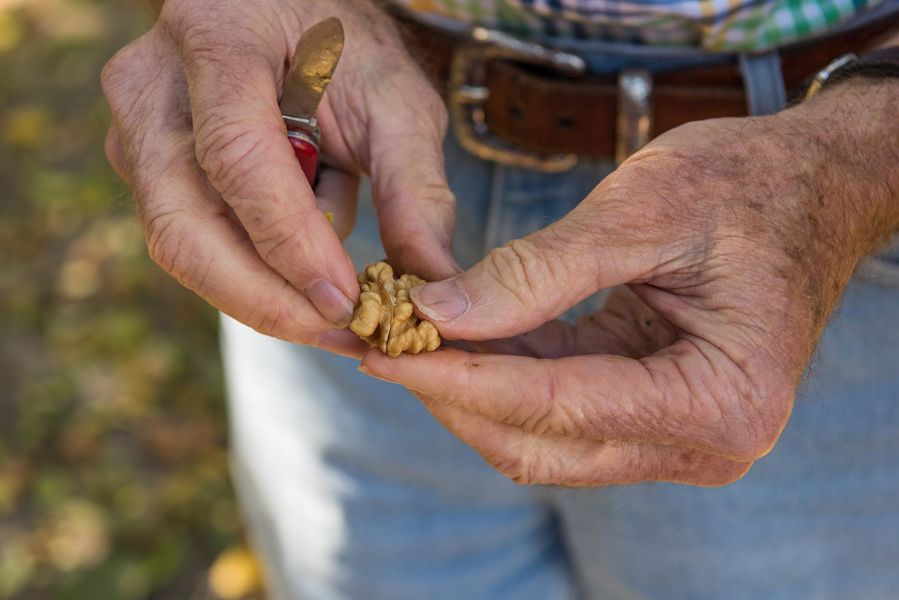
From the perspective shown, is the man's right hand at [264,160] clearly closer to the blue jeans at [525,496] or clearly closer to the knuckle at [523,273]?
the knuckle at [523,273]

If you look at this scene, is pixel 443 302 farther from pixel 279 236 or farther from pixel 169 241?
pixel 169 241

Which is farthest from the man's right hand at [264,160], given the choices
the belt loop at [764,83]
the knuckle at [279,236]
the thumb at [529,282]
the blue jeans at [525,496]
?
the belt loop at [764,83]

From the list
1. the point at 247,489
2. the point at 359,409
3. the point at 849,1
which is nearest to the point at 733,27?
the point at 849,1

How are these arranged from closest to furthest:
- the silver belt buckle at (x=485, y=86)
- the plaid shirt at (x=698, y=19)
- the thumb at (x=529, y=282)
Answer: the thumb at (x=529, y=282), the plaid shirt at (x=698, y=19), the silver belt buckle at (x=485, y=86)

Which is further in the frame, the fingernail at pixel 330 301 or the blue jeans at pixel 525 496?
the blue jeans at pixel 525 496

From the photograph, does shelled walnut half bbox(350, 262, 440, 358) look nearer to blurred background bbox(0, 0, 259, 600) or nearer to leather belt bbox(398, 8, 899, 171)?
leather belt bbox(398, 8, 899, 171)

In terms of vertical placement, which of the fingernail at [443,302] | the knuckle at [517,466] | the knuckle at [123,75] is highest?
the knuckle at [123,75]

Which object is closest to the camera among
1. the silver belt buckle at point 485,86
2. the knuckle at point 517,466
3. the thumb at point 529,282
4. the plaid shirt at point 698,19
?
the thumb at point 529,282

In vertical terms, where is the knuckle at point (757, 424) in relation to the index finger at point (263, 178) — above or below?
below
